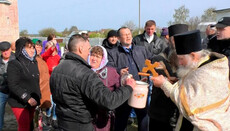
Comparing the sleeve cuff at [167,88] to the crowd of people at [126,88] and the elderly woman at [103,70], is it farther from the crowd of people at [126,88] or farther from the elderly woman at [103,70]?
the elderly woman at [103,70]

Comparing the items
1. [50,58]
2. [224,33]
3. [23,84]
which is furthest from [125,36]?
[50,58]

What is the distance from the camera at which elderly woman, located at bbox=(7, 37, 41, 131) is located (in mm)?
3176

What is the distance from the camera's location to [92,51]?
10.0 feet

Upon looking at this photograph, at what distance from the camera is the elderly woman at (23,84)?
3.18 m

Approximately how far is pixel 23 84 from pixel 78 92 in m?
1.59

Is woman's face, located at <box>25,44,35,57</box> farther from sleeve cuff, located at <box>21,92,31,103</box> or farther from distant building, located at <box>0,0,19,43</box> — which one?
distant building, located at <box>0,0,19,43</box>

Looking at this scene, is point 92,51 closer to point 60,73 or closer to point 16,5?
→ point 60,73

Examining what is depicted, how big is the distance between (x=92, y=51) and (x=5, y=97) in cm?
190

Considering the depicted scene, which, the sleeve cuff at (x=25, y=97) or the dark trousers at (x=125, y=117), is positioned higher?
the sleeve cuff at (x=25, y=97)

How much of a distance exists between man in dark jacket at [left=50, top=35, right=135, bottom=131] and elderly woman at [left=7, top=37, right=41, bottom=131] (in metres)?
1.23

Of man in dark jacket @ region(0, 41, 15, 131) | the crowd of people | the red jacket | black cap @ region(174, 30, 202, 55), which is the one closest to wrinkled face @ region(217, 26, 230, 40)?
the crowd of people

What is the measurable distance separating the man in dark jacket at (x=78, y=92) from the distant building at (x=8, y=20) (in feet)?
110

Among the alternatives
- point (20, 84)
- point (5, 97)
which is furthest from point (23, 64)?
point (5, 97)

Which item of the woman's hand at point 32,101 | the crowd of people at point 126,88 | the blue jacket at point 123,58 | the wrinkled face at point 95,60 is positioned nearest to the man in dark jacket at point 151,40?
the blue jacket at point 123,58
